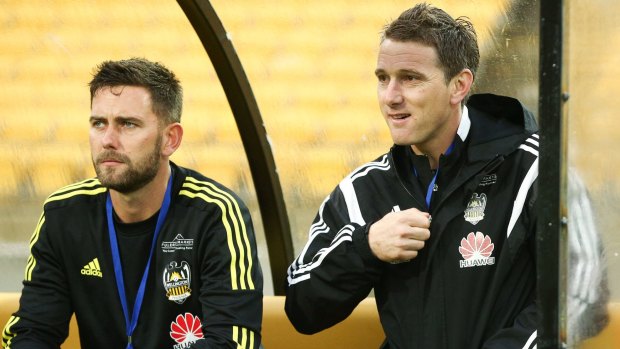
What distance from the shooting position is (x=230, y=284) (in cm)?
395

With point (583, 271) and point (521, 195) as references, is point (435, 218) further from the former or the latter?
point (583, 271)

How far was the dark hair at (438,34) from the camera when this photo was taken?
3.95m

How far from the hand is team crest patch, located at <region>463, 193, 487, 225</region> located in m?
0.17

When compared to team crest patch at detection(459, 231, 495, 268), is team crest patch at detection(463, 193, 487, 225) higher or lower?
higher

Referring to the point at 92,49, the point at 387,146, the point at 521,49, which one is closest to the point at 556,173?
the point at 521,49

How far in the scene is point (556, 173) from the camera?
269 cm

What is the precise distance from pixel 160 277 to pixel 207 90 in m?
5.42

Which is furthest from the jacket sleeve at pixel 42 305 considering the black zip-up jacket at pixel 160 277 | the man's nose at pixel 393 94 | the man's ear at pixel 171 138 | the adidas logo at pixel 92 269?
the man's nose at pixel 393 94

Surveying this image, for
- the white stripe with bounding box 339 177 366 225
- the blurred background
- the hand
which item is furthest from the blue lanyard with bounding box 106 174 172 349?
the blurred background

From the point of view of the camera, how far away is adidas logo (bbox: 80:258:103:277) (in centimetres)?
419

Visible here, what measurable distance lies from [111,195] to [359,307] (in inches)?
49.0

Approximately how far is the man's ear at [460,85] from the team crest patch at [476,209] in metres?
0.42

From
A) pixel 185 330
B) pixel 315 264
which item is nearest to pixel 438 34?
pixel 315 264

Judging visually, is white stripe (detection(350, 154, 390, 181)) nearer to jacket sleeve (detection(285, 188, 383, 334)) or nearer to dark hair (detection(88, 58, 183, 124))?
jacket sleeve (detection(285, 188, 383, 334))
